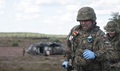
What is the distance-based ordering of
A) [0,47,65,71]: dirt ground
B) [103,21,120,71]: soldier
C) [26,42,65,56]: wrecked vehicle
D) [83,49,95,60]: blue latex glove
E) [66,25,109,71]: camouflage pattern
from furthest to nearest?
[26,42,65,56]: wrecked vehicle, [0,47,65,71]: dirt ground, [103,21,120,71]: soldier, [66,25,109,71]: camouflage pattern, [83,49,95,60]: blue latex glove

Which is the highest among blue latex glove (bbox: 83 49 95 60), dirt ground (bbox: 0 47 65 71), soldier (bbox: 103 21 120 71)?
blue latex glove (bbox: 83 49 95 60)

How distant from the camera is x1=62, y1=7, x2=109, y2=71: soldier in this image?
24.2 feet

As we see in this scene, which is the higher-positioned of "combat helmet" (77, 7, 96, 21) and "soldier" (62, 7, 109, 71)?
"combat helmet" (77, 7, 96, 21)

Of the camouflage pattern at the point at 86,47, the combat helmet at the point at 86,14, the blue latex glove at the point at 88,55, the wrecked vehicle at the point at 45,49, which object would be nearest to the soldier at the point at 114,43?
the camouflage pattern at the point at 86,47

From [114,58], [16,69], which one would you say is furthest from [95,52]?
[16,69]

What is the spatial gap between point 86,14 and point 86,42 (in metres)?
0.51

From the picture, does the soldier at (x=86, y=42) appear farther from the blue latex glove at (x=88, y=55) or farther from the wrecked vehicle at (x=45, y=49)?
the wrecked vehicle at (x=45, y=49)

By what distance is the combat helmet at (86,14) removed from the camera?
737 centimetres

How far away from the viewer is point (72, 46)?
25.1 feet

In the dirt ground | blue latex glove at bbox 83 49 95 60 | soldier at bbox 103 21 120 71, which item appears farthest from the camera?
the dirt ground

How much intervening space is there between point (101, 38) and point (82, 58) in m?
0.49

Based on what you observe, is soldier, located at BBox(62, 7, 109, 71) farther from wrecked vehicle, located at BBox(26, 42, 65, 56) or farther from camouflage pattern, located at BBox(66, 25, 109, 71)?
wrecked vehicle, located at BBox(26, 42, 65, 56)

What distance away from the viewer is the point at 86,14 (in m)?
7.39

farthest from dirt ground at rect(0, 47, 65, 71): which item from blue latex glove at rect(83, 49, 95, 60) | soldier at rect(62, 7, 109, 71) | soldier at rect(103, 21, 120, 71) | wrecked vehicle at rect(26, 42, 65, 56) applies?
blue latex glove at rect(83, 49, 95, 60)
